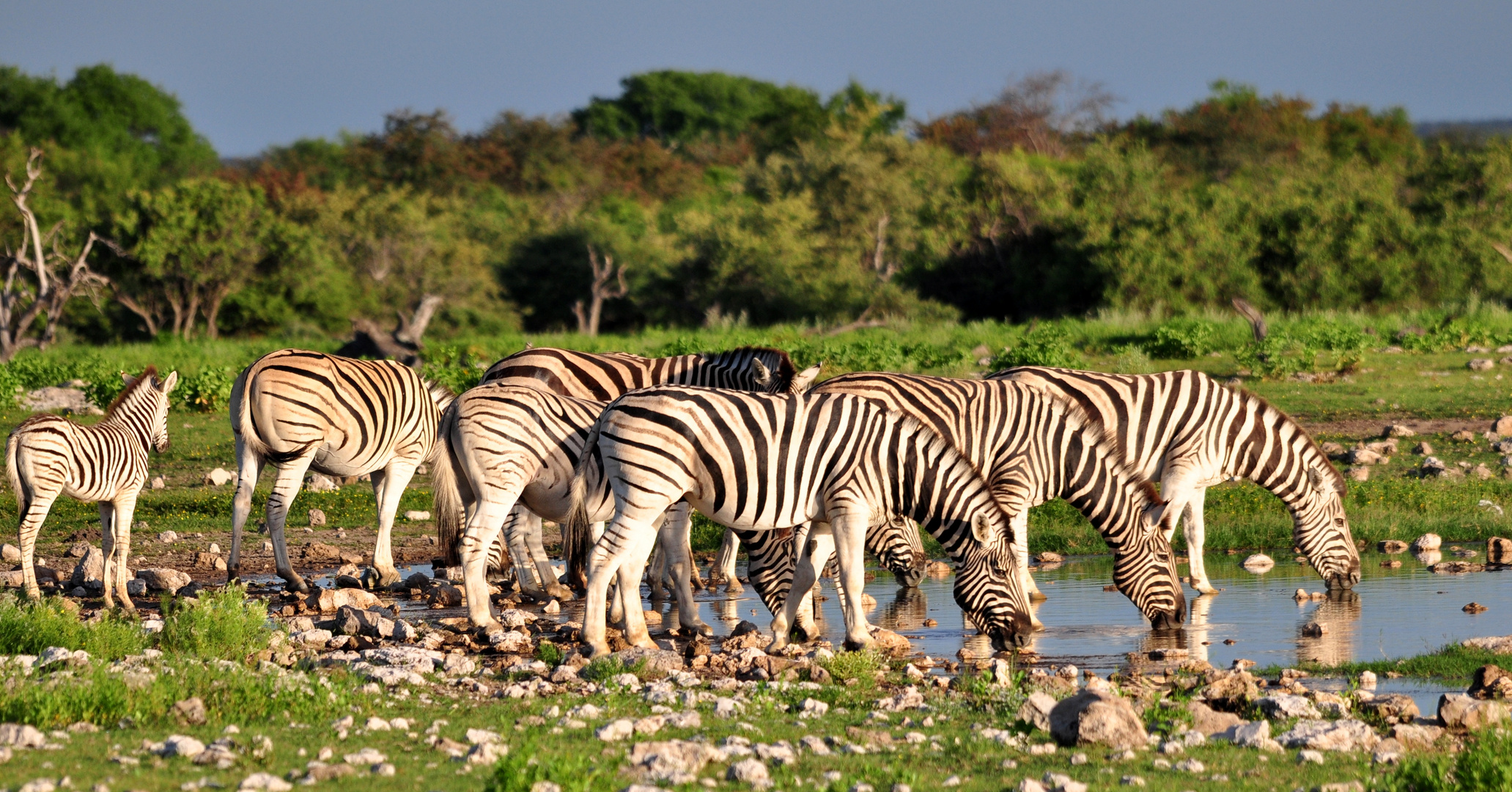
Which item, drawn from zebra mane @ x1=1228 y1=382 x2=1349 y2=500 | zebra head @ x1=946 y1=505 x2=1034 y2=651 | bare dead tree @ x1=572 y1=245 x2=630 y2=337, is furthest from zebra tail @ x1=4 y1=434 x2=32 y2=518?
bare dead tree @ x1=572 y1=245 x2=630 y2=337

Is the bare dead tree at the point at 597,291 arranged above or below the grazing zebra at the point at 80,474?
above

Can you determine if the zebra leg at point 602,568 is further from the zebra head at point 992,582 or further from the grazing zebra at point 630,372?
the grazing zebra at point 630,372

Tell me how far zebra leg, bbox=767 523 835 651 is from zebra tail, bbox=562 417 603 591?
118 cm

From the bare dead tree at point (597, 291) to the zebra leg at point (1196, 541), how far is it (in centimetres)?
3561

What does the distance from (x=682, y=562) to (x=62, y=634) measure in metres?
3.49

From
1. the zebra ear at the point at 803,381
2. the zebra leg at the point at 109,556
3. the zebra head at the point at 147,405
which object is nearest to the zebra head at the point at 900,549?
the zebra ear at the point at 803,381

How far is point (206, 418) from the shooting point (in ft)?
69.8

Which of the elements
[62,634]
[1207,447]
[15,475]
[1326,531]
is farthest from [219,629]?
[1326,531]

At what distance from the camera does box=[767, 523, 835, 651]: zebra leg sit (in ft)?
29.1

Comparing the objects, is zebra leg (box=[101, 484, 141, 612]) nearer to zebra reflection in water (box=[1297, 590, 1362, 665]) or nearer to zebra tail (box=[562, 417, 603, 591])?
zebra tail (box=[562, 417, 603, 591])

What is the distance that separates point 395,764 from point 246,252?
4210 cm

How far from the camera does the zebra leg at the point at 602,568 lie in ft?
28.2

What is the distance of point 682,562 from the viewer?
9.52 m

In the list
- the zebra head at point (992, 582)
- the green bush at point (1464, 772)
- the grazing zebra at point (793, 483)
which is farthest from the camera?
the zebra head at point (992, 582)
